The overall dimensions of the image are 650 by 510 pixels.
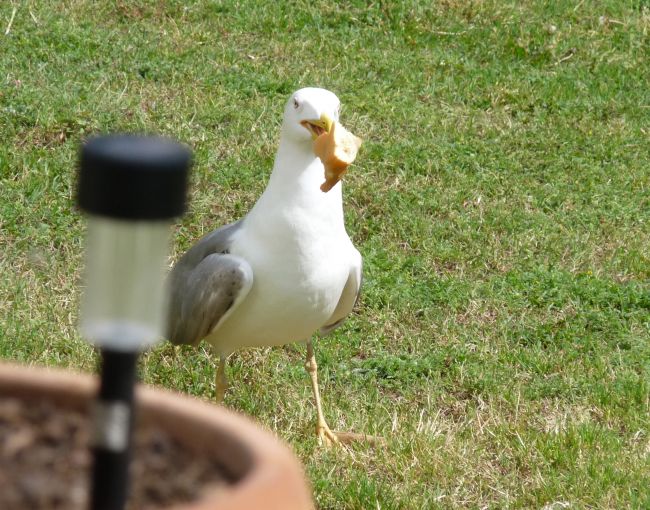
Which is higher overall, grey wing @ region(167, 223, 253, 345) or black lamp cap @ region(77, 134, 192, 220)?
black lamp cap @ region(77, 134, 192, 220)

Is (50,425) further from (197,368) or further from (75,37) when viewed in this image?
(75,37)

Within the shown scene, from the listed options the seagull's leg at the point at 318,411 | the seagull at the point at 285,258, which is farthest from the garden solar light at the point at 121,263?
the seagull's leg at the point at 318,411

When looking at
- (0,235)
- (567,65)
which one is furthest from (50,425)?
(567,65)

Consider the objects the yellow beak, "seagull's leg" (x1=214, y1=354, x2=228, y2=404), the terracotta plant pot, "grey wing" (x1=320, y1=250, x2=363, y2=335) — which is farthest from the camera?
"seagull's leg" (x1=214, y1=354, x2=228, y2=404)

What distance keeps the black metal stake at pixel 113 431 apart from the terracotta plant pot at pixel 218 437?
9 cm

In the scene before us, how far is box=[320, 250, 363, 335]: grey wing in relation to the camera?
442cm

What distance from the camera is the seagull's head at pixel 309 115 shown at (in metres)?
3.99

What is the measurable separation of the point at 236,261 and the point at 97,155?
2.92 meters

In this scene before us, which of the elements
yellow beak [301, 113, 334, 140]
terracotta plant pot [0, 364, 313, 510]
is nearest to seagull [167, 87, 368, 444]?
yellow beak [301, 113, 334, 140]

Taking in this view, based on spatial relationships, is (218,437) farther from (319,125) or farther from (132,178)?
(319,125)

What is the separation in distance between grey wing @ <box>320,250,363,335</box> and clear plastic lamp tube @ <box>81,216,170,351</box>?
313cm

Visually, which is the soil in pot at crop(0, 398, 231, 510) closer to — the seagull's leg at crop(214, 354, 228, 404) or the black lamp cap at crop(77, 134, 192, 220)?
the black lamp cap at crop(77, 134, 192, 220)

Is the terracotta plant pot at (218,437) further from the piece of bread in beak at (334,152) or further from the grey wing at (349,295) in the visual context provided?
the grey wing at (349,295)

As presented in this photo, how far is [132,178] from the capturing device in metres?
1.18
